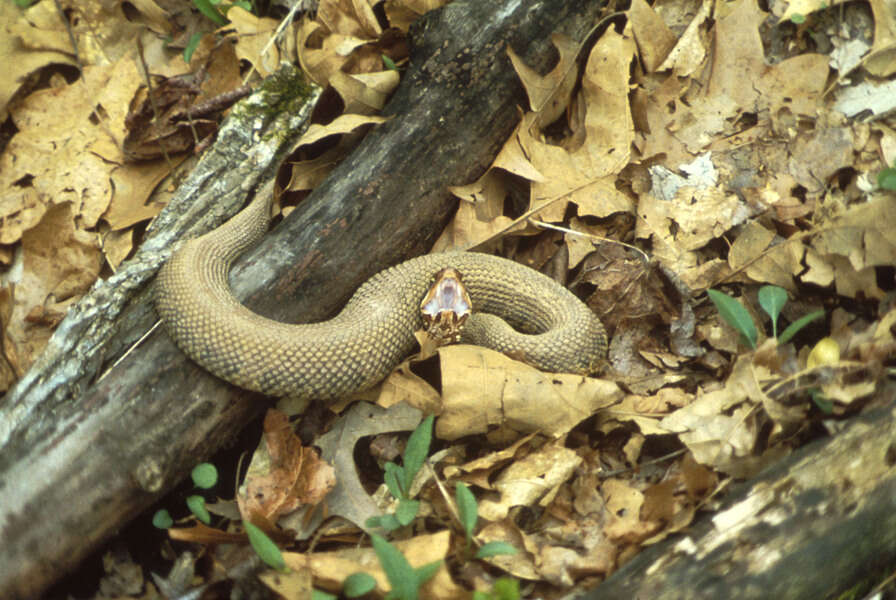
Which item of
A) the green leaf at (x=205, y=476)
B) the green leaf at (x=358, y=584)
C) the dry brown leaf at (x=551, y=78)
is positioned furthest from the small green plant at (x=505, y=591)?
the dry brown leaf at (x=551, y=78)

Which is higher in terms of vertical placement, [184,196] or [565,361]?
[184,196]

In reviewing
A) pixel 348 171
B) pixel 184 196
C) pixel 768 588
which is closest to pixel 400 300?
pixel 348 171

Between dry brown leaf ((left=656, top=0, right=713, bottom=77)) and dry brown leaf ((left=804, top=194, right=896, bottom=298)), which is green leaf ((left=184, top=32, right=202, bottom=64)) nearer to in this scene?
dry brown leaf ((left=656, top=0, right=713, bottom=77))

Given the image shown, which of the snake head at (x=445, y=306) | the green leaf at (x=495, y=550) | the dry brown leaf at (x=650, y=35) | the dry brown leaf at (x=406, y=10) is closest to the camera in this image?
the green leaf at (x=495, y=550)

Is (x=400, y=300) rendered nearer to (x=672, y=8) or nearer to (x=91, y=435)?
(x=91, y=435)

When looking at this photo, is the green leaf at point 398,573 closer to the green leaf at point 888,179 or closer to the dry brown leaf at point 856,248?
the dry brown leaf at point 856,248

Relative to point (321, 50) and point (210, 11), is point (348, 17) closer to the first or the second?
point (321, 50)

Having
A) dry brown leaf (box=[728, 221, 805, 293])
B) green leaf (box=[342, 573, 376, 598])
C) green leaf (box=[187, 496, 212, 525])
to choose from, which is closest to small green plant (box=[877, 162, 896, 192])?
dry brown leaf (box=[728, 221, 805, 293])
